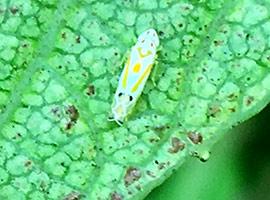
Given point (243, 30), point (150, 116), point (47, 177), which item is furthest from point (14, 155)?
point (243, 30)

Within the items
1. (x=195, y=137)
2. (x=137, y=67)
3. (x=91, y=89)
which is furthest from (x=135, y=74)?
(x=195, y=137)

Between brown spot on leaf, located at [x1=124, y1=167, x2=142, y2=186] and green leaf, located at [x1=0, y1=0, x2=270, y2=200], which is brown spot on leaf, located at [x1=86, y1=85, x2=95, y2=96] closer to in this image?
green leaf, located at [x1=0, y1=0, x2=270, y2=200]

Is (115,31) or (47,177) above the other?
(115,31)

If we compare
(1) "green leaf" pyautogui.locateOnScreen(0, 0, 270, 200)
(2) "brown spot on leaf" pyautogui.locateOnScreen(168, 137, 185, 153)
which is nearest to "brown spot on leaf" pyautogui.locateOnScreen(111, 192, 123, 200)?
(1) "green leaf" pyautogui.locateOnScreen(0, 0, 270, 200)

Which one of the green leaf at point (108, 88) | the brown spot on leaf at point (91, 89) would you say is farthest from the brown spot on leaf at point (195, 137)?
the brown spot on leaf at point (91, 89)

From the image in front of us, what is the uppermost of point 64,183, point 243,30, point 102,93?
point 243,30

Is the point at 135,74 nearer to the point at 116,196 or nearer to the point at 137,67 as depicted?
the point at 137,67

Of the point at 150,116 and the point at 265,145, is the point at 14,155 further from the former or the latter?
the point at 265,145
